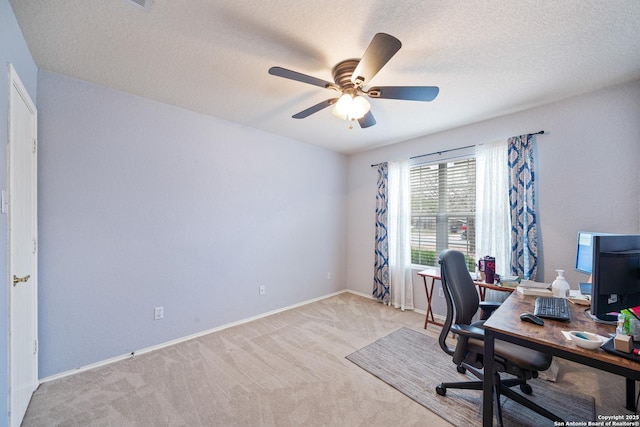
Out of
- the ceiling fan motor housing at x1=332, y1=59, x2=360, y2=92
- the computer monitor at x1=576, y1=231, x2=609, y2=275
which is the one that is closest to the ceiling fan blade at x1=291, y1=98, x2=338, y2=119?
the ceiling fan motor housing at x1=332, y1=59, x2=360, y2=92

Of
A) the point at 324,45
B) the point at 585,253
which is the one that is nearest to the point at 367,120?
the point at 324,45

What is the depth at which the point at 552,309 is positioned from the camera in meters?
1.64

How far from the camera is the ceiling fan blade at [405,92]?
180 cm

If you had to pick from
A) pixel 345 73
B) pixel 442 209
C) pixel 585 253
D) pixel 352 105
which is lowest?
pixel 585 253

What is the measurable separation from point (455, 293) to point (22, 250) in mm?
2920

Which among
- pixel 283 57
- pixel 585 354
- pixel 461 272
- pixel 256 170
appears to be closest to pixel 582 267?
pixel 461 272

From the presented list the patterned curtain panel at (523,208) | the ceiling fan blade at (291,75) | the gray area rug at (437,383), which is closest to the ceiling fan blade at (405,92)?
the ceiling fan blade at (291,75)

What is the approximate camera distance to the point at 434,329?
314 cm

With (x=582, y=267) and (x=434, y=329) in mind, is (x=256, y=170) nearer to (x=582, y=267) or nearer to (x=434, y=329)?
(x=434, y=329)

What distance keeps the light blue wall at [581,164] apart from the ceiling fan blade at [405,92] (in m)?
1.73

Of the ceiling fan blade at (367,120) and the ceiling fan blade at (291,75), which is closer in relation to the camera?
the ceiling fan blade at (291,75)

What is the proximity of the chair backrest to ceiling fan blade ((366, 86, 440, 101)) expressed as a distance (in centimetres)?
114

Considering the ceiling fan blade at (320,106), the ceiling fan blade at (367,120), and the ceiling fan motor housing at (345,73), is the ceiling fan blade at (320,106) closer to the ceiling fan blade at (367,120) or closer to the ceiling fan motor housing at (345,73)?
the ceiling fan motor housing at (345,73)

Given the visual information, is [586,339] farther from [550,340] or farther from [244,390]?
[244,390]
